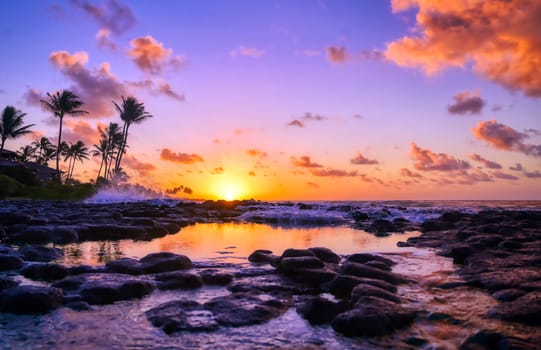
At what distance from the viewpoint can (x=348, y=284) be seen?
223 inches

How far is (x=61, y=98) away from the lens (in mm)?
48906

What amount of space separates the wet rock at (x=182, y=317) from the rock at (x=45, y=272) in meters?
2.51

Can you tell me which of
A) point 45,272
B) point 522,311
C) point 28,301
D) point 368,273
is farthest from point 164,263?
point 522,311

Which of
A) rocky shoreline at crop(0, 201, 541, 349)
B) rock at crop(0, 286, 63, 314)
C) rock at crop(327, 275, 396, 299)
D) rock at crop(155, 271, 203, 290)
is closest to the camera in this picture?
rocky shoreline at crop(0, 201, 541, 349)

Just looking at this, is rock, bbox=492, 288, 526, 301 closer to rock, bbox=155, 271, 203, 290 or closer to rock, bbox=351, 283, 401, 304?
rock, bbox=351, 283, 401, 304

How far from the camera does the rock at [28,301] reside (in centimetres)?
443

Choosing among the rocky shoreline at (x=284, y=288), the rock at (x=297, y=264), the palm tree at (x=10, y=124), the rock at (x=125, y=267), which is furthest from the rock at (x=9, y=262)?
the palm tree at (x=10, y=124)

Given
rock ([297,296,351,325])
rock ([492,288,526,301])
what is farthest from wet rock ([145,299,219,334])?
rock ([492,288,526,301])

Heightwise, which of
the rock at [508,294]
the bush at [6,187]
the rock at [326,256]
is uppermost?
the bush at [6,187]

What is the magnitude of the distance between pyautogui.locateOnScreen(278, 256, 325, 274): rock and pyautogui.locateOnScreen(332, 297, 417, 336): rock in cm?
219

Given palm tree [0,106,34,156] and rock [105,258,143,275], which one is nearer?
rock [105,258,143,275]

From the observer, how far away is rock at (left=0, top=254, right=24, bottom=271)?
6618mm

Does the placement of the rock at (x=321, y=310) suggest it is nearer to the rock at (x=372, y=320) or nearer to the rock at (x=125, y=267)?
the rock at (x=372, y=320)

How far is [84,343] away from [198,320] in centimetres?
108
